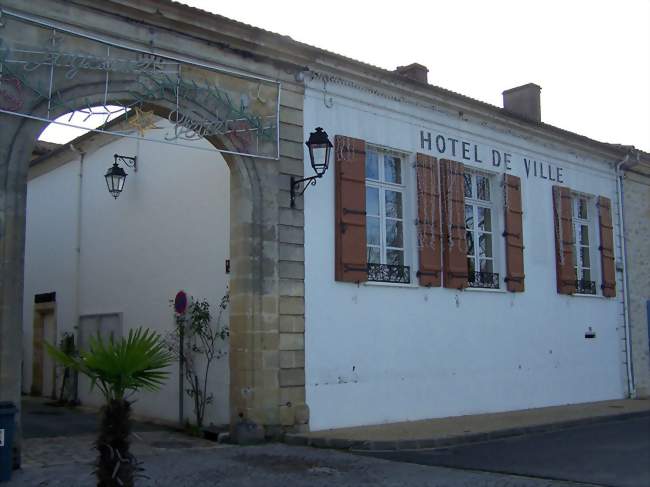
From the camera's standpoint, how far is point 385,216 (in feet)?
37.6

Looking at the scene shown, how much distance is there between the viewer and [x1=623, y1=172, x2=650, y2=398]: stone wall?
52.3 ft

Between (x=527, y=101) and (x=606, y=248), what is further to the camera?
(x=527, y=101)

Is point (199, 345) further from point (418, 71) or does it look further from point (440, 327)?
point (418, 71)

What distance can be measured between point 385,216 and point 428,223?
718mm

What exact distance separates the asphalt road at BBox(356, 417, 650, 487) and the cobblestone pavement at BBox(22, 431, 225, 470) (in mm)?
2342

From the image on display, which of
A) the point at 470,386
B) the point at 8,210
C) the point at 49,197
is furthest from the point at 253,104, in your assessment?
the point at 49,197

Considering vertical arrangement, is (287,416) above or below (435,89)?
below

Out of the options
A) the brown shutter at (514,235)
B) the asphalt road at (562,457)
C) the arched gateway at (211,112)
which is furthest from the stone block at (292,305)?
the brown shutter at (514,235)

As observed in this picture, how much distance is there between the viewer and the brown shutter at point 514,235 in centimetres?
1307

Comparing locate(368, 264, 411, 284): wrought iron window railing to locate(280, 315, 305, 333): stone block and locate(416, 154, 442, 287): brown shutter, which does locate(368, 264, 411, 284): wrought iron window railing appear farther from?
locate(280, 315, 305, 333): stone block

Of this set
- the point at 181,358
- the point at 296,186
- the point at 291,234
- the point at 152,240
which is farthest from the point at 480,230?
the point at 181,358

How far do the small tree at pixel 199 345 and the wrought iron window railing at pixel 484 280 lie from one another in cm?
443

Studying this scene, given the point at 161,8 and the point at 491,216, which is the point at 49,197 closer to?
the point at 161,8

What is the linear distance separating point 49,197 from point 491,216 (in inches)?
346
